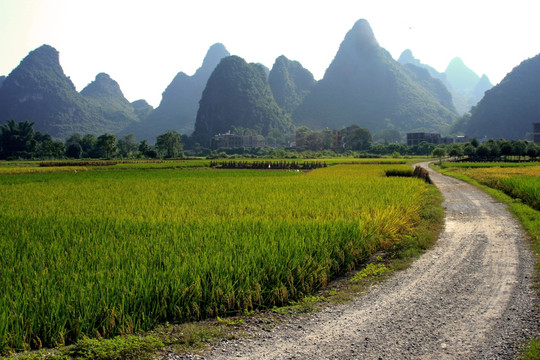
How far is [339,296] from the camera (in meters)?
5.98

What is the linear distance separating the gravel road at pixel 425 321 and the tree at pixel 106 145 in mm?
87703

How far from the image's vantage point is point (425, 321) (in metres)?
5.01

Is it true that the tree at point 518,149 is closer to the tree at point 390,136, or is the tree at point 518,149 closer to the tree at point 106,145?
the tree at point 106,145

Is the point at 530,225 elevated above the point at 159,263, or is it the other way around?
the point at 159,263

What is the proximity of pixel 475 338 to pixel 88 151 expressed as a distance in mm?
98802

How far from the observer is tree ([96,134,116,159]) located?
278 ft

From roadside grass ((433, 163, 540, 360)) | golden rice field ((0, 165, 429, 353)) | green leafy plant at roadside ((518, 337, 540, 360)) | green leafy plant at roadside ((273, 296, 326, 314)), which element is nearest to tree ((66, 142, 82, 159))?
golden rice field ((0, 165, 429, 353))

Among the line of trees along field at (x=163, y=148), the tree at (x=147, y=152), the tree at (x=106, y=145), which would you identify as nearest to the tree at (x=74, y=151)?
the line of trees along field at (x=163, y=148)

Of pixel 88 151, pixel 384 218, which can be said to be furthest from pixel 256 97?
pixel 384 218

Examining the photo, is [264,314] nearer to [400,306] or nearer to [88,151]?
[400,306]

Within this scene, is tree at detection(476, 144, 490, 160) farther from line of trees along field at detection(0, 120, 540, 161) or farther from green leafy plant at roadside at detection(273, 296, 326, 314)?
green leafy plant at roadside at detection(273, 296, 326, 314)

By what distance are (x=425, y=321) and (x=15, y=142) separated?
100089 mm

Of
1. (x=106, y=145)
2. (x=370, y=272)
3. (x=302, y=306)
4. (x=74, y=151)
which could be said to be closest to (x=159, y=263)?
(x=302, y=306)

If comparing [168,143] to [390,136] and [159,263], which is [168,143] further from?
[390,136]
